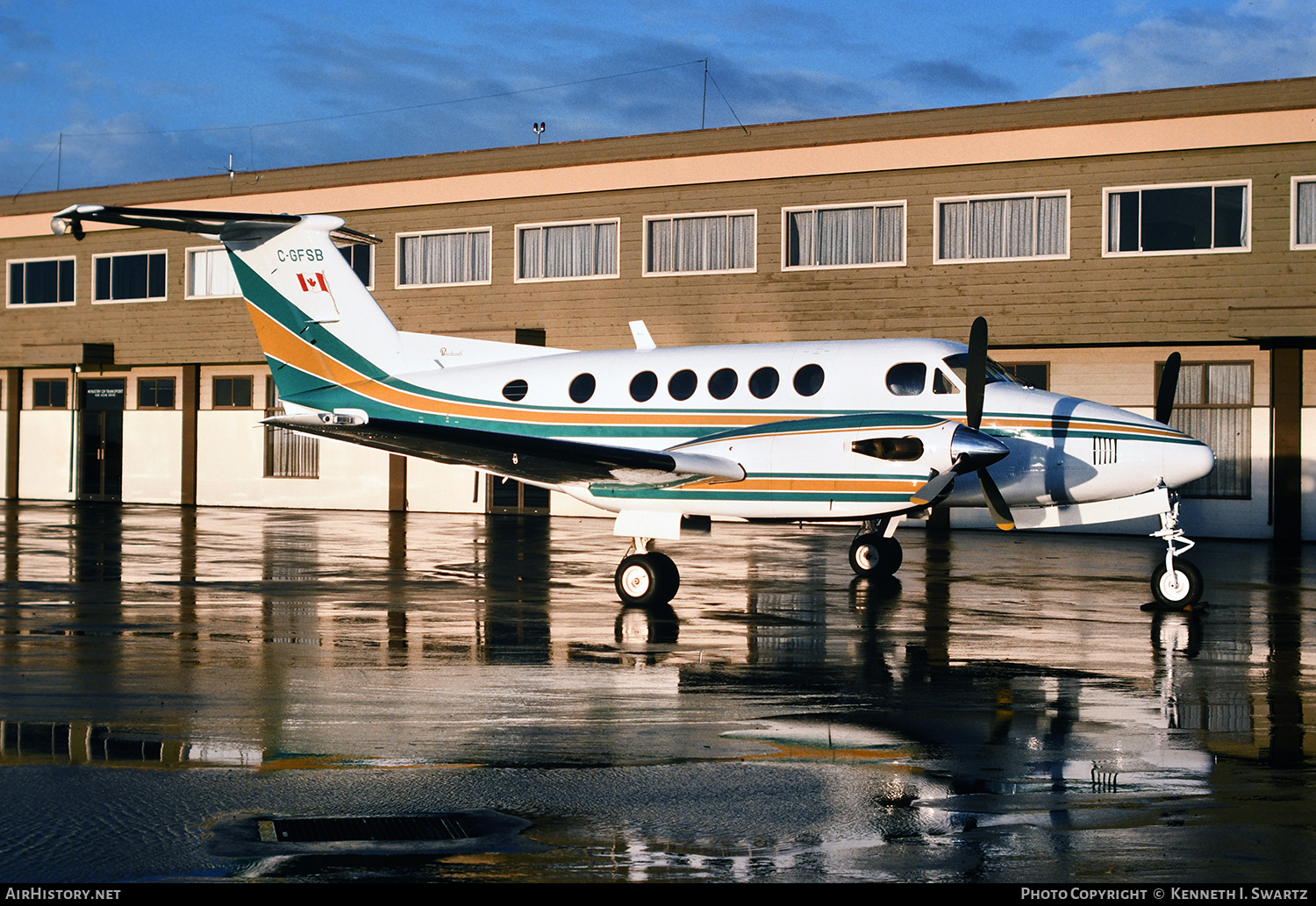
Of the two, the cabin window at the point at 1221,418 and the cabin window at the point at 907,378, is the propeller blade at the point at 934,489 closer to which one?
the cabin window at the point at 907,378

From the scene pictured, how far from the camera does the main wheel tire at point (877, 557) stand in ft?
57.0

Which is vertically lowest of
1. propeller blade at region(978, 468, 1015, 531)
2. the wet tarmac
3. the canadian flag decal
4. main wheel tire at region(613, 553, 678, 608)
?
the wet tarmac

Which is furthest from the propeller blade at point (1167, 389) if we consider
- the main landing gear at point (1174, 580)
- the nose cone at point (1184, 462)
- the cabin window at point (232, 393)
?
the cabin window at point (232, 393)

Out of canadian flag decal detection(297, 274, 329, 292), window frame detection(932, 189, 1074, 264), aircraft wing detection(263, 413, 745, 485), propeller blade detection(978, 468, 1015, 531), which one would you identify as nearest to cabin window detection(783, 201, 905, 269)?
window frame detection(932, 189, 1074, 264)

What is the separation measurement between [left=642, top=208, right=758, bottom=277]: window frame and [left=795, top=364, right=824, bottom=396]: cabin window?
14956 millimetres

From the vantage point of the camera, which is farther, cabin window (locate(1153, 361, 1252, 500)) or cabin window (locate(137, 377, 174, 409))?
cabin window (locate(137, 377, 174, 409))

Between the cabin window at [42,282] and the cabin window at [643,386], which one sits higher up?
the cabin window at [42,282]

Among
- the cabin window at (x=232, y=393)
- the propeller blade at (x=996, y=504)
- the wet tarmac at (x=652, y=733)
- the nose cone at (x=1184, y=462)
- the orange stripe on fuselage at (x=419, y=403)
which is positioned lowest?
the wet tarmac at (x=652, y=733)

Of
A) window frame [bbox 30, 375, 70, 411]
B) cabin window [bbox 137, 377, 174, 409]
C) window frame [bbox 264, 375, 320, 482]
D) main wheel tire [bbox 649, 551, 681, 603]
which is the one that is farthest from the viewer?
window frame [bbox 30, 375, 70, 411]

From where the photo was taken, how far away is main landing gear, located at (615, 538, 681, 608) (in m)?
14.0

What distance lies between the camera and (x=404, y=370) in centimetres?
1794

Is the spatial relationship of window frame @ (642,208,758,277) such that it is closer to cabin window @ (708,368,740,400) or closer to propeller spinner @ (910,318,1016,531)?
cabin window @ (708,368,740,400)

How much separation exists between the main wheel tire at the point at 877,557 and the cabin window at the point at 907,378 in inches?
132

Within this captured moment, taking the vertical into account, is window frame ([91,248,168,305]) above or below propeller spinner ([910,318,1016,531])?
above
